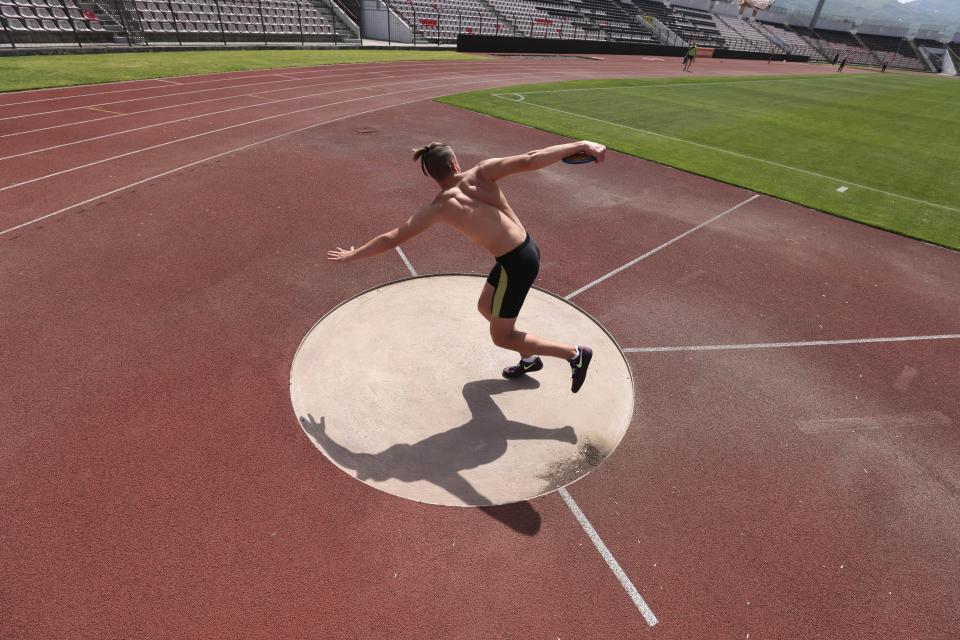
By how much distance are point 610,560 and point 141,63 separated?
23.4 meters

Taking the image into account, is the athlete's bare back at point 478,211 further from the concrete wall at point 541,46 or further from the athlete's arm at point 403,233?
the concrete wall at point 541,46

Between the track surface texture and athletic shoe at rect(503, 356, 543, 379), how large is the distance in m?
0.99

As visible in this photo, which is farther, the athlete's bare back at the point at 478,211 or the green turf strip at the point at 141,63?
the green turf strip at the point at 141,63

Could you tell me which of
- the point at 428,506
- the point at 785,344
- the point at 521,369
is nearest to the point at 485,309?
the point at 521,369

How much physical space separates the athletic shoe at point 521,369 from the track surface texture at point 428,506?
99 cm

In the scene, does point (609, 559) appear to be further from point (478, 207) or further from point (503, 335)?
point (478, 207)

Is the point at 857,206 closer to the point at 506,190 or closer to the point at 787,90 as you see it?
the point at 506,190

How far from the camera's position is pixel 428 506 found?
3188mm

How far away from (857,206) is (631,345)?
24.0 feet

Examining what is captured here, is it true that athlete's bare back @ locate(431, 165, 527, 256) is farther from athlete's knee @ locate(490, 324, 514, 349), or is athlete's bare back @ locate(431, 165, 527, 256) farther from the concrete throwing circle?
the concrete throwing circle

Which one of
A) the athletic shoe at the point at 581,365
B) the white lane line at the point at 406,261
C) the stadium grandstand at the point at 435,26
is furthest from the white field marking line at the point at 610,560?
the stadium grandstand at the point at 435,26

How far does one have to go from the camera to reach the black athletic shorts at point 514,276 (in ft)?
11.6

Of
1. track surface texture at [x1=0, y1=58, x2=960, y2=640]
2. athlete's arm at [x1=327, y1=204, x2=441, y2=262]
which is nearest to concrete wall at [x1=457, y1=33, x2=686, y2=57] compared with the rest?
track surface texture at [x1=0, y1=58, x2=960, y2=640]

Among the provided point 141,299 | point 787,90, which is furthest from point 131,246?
point 787,90
